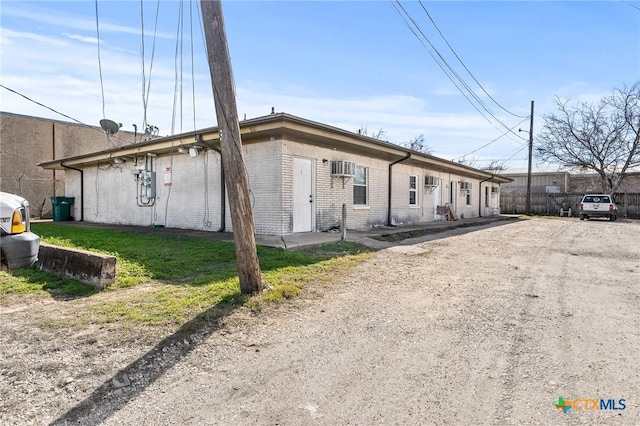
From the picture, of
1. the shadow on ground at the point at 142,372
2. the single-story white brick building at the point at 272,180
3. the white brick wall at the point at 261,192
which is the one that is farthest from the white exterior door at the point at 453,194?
the shadow on ground at the point at 142,372

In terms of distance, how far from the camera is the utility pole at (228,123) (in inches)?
187

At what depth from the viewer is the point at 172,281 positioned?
6.04 meters

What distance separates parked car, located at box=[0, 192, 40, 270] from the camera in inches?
138

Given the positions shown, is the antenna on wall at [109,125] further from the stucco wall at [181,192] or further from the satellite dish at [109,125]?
the stucco wall at [181,192]

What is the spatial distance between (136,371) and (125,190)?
46.8 ft

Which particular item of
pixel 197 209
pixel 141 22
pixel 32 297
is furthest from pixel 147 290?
pixel 197 209

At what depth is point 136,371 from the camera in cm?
320

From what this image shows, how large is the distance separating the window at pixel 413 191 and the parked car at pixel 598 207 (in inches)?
467

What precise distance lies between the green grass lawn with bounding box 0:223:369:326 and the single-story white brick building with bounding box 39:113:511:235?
2.43 meters

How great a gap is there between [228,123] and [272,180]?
5737 millimetres

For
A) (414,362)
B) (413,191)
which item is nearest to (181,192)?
(413,191)

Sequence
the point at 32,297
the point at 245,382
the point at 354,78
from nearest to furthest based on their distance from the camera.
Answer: the point at 245,382 < the point at 32,297 < the point at 354,78

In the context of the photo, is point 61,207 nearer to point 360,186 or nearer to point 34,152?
point 34,152

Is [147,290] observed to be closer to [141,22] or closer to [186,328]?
[186,328]
